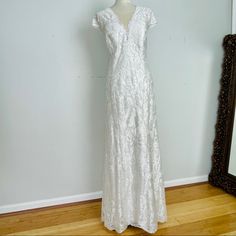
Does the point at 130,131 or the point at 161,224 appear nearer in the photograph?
the point at 130,131

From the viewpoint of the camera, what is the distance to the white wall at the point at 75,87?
1.78 metres

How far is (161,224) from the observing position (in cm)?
175

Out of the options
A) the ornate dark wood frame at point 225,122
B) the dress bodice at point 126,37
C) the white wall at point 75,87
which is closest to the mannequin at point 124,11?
the dress bodice at point 126,37

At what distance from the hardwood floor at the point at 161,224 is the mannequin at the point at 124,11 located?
1362mm

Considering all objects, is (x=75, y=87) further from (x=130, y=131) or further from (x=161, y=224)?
(x=161, y=224)

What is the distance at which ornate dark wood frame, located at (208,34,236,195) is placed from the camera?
2.10m

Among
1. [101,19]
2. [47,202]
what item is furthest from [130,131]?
[47,202]

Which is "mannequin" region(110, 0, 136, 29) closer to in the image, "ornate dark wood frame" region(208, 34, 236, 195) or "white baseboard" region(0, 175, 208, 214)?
"ornate dark wood frame" region(208, 34, 236, 195)

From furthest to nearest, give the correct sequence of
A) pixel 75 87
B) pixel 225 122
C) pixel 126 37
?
pixel 225 122 < pixel 75 87 < pixel 126 37

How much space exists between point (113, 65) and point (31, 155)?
96 centimetres

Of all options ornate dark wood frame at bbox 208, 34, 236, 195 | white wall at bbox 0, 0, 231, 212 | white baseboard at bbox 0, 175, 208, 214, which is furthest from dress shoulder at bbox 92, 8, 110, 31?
white baseboard at bbox 0, 175, 208, 214

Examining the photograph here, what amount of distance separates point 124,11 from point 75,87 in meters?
0.68

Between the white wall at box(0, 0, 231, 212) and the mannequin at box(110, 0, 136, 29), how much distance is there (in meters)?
0.38

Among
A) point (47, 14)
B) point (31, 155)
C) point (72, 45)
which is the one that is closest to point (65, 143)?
point (31, 155)
